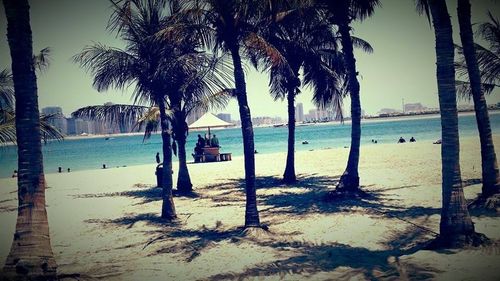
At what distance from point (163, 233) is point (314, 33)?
9.22m

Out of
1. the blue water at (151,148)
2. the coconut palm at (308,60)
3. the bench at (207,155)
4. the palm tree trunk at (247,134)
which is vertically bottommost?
the blue water at (151,148)

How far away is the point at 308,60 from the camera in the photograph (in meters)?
13.8

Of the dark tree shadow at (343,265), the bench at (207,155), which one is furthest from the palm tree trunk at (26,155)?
the bench at (207,155)

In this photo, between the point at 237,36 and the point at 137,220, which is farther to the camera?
the point at 137,220

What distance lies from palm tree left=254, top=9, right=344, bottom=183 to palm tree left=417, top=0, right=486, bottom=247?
556 centimetres

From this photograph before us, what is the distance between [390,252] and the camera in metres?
6.06

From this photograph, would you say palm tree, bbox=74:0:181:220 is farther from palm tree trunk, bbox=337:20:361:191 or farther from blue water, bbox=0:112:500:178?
blue water, bbox=0:112:500:178

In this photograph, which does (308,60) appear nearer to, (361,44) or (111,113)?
(361,44)

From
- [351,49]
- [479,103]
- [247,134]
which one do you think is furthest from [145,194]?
[479,103]

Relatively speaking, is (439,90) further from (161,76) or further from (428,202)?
(161,76)

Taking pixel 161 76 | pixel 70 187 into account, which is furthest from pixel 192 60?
pixel 70 187

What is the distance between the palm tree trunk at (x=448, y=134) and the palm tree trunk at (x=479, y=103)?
2.64 m

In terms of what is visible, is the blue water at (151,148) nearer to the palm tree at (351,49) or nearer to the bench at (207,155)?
the bench at (207,155)

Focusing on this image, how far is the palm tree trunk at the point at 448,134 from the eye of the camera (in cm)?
598
